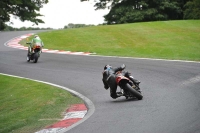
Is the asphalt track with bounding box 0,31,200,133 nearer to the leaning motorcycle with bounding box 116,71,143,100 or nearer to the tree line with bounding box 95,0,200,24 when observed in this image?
the leaning motorcycle with bounding box 116,71,143,100

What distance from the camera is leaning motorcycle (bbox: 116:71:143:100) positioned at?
31.4 feet

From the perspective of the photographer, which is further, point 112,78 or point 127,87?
point 112,78

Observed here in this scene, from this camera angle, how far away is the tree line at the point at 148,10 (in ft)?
171

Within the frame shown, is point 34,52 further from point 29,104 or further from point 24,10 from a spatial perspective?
point 24,10

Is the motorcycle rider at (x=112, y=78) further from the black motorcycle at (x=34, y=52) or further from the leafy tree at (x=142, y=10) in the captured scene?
the leafy tree at (x=142, y=10)

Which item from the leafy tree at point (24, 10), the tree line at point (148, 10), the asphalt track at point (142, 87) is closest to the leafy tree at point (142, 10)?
the tree line at point (148, 10)

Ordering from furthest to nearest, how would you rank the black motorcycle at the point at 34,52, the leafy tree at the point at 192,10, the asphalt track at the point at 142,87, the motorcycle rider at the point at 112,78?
the leafy tree at the point at 192,10
the black motorcycle at the point at 34,52
the motorcycle rider at the point at 112,78
the asphalt track at the point at 142,87

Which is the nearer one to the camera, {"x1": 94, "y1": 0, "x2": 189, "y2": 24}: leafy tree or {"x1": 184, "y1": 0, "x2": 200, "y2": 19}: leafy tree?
{"x1": 184, "y1": 0, "x2": 200, "y2": 19}: leafy tree

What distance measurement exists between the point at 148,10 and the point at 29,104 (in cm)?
4365

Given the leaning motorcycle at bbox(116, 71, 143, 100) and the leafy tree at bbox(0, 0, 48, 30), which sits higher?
the leafy tree at bbox(0, 0, 48, 30)

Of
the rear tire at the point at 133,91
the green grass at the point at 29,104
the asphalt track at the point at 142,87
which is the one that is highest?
the rear tire at the point at 133,91

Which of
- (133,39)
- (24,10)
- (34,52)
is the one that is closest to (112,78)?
(34,52)

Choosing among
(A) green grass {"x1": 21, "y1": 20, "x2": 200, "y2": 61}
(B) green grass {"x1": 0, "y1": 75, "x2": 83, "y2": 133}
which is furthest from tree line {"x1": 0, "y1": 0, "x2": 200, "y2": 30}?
(B) green grass {"x1": 0, "y1": 75, "x2": 83, "y2": 133}

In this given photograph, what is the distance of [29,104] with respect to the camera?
10875 millimetres
